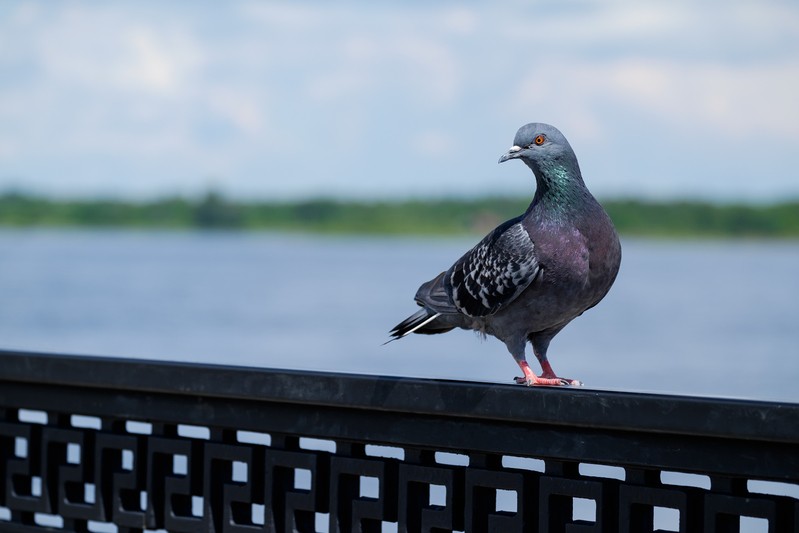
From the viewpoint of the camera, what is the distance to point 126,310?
2045cm

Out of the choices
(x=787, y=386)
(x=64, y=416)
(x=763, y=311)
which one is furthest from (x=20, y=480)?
(x=763, y=311)

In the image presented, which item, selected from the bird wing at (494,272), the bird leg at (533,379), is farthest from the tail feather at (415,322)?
the bird leg at (533,379)

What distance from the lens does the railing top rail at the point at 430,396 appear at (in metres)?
2.13

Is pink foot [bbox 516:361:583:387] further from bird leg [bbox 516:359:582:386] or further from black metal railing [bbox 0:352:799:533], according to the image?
black metal railing [bbox 0:352:799:533]

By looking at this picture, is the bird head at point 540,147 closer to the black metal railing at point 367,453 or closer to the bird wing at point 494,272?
the bird wing at point 494,272

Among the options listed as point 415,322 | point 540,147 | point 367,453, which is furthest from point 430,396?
point 540,147

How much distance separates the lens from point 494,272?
9.04 feet

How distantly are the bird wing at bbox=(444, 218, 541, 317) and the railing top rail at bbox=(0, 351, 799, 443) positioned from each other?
0.36m

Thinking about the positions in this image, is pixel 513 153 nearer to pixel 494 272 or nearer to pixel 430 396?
pixel 494 272

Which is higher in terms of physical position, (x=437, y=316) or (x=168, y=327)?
(x=437, y=316)

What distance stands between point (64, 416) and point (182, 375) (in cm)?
48

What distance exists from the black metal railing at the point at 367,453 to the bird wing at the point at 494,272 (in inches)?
14.5

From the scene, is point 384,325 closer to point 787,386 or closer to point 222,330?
point 222,330

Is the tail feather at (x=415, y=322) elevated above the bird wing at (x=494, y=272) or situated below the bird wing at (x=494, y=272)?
below
